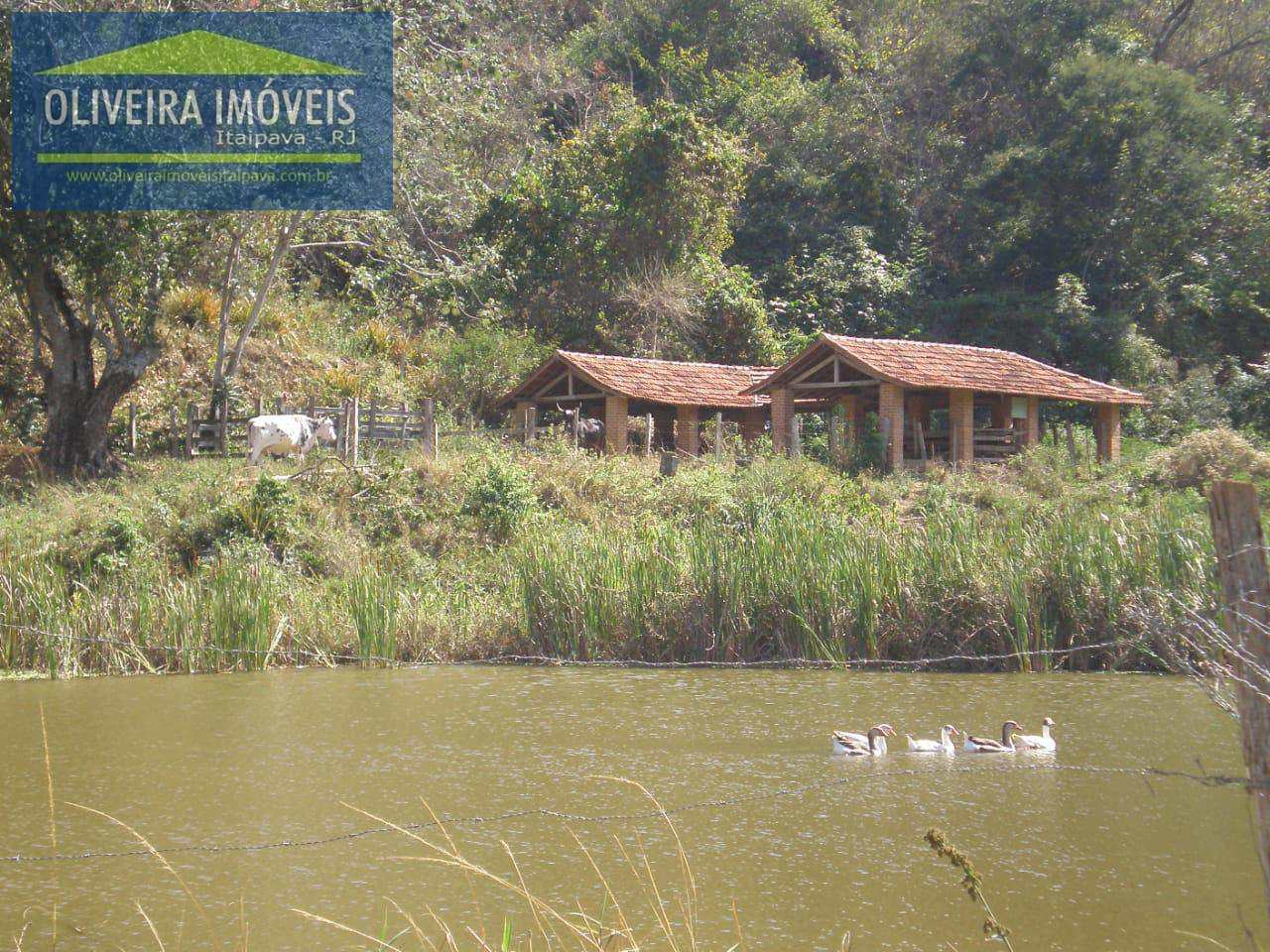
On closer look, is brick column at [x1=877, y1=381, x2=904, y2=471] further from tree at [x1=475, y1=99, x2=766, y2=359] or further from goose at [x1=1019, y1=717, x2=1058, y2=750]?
goose at [x1=1019, y1=717, x2=1058, y2=750]

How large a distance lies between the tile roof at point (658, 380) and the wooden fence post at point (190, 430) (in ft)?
22.0

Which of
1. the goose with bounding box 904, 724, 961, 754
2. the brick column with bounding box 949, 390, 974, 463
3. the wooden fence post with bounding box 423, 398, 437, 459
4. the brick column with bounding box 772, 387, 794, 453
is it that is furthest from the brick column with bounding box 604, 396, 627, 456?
the goose with bounding box 904, 724, 961, 754

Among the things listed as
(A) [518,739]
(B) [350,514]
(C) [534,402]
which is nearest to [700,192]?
(C) [534,402]

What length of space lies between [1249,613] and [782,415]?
22392mm

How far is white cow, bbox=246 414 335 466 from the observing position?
72.3 feet

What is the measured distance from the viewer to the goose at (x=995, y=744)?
928 cm

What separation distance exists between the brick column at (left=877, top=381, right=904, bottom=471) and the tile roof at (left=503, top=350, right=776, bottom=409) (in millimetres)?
3731

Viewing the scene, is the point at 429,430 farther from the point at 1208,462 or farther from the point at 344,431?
the point at 1208,462

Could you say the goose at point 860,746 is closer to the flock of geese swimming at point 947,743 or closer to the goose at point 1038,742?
the flock of geese swimming at point 947,743

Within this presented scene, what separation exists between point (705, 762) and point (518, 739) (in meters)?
1.64

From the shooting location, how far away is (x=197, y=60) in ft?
63.6

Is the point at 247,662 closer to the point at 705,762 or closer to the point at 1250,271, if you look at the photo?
the point at 705,762

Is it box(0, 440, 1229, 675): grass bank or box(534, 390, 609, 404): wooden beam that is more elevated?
box(534, 390, 609, 404): wooden beam

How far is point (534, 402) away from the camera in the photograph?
29.0 metres
